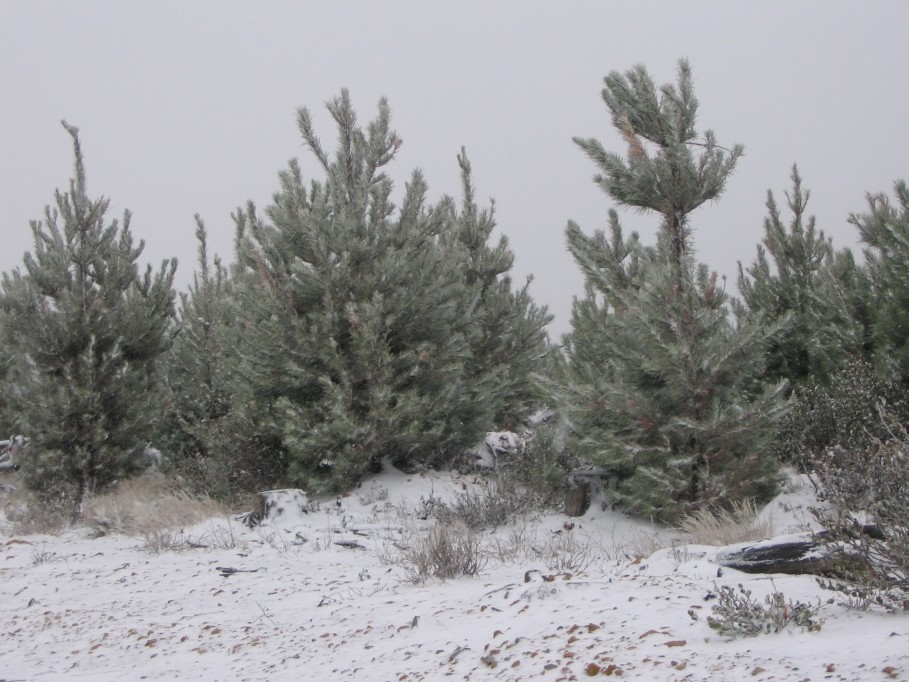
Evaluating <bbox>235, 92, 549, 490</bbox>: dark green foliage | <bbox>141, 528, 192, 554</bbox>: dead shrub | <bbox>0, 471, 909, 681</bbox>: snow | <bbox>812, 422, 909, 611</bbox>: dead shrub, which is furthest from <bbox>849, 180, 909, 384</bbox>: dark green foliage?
<bbox>141, 528, 192, 554</bbox>: dead shrub

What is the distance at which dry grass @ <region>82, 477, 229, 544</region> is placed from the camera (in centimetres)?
878

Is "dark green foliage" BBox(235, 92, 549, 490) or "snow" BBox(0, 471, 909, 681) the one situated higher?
"dark green foliage" BBox(235, 92, 549, 490)

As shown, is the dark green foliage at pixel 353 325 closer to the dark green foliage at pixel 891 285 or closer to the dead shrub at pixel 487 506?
the dead shrub at pixel 487 506

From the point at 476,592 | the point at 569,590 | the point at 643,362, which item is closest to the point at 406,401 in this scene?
the point at 643,362

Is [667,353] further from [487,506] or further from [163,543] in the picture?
[163,543]

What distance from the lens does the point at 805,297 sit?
13578 mm

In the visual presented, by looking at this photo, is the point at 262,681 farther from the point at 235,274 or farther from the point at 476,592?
the point at 235,274

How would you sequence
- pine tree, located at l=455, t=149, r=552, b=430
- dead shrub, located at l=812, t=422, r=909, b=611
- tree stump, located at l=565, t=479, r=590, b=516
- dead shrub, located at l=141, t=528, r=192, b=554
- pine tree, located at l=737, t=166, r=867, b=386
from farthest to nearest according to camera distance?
pine tree, located at l=455, t=149, r=552, b=430
pine tree, located at l=737, t=166, r=867, b=386
tree stump, located at l=565, t=479, r=590, b=516
dead shrub, located at l=141, t=528, r=192, b=554
dead shrub, located at l=812, t=422, r=909, b=611

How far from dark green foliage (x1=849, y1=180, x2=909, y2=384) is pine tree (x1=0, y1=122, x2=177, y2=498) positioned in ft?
36.9

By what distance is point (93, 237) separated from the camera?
12.6 meters

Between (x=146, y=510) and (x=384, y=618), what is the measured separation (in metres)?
5.99

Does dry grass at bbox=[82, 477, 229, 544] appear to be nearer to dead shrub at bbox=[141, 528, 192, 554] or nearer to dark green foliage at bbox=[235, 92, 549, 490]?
dead shrub at bbox=[141, 528, 192, 554]

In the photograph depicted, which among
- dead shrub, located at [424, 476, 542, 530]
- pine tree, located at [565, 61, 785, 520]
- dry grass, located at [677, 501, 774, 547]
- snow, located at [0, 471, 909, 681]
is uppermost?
pine tree, located at [565, 61, 785, 520]

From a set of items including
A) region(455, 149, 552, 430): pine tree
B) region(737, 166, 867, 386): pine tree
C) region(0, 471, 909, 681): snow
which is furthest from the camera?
region(455, 149, 552, 430): pine tree
